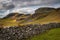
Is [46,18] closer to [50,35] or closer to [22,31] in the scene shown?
[50,35]

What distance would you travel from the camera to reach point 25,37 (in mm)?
30469

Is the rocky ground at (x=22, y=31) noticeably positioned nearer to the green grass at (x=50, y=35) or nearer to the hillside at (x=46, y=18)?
the green grass at (x=50, y=35)

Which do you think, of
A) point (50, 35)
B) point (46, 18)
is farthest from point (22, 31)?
point (46, 18)

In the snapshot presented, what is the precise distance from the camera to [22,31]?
31.9 metres

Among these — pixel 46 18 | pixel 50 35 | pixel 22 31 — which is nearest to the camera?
pixel 50 35

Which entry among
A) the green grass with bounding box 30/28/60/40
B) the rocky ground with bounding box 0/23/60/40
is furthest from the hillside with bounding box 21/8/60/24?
the green grass with bounding box 30/28/60/40

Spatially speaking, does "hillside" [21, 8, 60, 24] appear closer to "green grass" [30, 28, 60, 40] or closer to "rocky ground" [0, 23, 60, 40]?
"rocky ground" [0, 23, 60, 40]

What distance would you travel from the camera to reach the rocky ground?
30402mm

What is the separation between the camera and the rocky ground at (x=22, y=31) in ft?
99.7

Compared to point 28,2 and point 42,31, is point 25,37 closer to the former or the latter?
point 42,31

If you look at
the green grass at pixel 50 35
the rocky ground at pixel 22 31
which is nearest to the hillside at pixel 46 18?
the rocky ground at pixel 22 31

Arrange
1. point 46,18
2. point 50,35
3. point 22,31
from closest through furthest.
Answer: point 50,35, point 22,31, point 46,18

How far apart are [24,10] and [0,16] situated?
182 inches

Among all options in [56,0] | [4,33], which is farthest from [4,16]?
[56,0]
